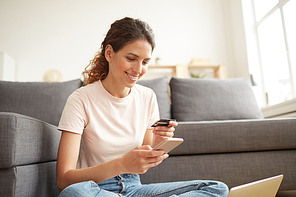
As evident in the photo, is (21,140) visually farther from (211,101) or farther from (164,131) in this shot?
(211,101)

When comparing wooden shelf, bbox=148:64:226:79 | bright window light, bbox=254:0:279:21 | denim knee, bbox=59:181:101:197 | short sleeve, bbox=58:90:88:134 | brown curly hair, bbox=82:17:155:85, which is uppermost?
bright window light, bbox=254:0:279:21

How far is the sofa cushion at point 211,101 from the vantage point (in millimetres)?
2168

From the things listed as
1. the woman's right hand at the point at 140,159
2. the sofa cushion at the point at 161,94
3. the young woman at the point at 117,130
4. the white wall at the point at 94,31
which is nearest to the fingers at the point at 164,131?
the young woman at the point at 117,130

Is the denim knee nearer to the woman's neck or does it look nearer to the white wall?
the woman's neck

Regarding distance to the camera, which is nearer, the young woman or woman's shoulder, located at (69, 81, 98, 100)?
the young woman

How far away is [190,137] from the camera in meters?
1.55

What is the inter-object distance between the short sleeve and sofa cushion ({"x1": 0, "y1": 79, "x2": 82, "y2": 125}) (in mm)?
898

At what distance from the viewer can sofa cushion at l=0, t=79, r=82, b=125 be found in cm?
188

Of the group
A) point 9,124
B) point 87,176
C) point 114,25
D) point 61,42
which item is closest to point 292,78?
point 114,25

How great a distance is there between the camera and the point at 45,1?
397 centimetres

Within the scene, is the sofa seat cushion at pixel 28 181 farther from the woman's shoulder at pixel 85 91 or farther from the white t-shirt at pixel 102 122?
the woman's shoulder at pixel 85 91

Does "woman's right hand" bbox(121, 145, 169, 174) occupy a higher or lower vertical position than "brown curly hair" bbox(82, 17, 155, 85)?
lower

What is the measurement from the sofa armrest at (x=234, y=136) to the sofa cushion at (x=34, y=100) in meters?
0.99

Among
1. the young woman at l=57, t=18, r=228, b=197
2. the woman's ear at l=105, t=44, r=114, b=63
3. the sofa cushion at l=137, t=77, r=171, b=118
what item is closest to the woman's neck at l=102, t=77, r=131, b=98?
the young woman at l=57, t=18, r=228, b=197
